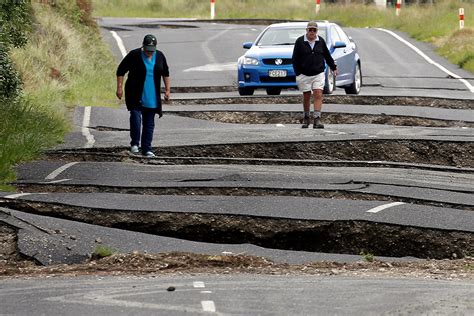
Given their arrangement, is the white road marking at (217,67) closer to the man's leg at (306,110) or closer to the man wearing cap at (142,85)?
the man's leg at (306,110)

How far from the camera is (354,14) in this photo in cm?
5006

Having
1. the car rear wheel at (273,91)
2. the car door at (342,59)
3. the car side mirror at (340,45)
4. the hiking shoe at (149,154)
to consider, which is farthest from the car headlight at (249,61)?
the hiking shoe at (149,154)

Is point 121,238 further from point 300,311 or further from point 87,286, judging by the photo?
point 300,311

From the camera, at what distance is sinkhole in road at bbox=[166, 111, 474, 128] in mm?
22266

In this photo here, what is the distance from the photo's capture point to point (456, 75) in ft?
102

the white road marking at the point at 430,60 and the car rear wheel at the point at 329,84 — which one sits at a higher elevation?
the car rear wheel at the point at 329,84

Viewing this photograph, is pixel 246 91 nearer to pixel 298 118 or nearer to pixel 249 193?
pixel 298 118

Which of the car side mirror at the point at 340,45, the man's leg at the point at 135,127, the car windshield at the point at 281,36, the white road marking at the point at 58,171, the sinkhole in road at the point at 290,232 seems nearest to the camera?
the sinkhole in road at the point at 290,232

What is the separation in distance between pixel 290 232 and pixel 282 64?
13.4m

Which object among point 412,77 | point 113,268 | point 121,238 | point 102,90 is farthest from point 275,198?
point 412,77

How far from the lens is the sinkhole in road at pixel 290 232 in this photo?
11898mm

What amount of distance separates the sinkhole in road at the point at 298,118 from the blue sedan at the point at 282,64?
2.24m

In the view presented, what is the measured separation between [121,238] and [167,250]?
0.67 m

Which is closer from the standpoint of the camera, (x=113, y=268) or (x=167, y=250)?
(x=113, y=268)
